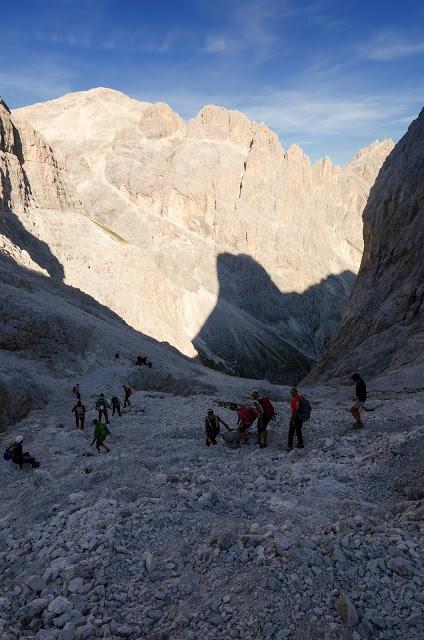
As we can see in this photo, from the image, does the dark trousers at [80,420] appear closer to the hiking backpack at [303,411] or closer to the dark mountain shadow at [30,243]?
the hiking backpack at [303,411]

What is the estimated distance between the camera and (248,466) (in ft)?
41.3

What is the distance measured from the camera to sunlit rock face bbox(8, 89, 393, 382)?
4417 inches

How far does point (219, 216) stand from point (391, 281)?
9221 centimetres

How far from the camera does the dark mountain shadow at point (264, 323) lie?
334ft

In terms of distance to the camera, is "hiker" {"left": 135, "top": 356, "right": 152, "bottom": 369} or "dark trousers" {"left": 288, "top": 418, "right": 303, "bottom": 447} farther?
"hiker" {"left": 135, "top": 356, "right": 152, "bottom": 369}

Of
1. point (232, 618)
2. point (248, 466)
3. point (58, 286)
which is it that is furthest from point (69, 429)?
point (58, 286)

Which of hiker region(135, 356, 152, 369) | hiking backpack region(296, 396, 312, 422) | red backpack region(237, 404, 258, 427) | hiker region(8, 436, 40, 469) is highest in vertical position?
hiker region(135, 356, 152, 369)

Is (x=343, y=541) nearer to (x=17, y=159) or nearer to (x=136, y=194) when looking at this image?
(x=17, y=159)

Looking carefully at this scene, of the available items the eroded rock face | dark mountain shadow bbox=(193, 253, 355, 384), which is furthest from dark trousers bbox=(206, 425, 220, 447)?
dark mountain shadow bbox=(193, 253, 355, 384)

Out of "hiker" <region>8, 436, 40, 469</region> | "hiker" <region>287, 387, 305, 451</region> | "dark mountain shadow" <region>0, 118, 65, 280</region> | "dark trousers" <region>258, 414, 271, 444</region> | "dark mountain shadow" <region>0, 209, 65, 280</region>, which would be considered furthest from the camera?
"dark mountain shadow" <region>0, 118, 65, 280</region>

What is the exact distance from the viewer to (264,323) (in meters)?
128

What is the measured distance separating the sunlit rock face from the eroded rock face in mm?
45498

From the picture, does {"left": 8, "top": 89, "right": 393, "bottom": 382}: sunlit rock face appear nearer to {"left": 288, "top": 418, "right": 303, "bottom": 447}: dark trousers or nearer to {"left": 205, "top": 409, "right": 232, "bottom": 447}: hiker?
{"left": 205, "top": 409, "right": 232, "bottom": 447}: hiker

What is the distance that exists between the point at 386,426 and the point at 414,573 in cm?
918
